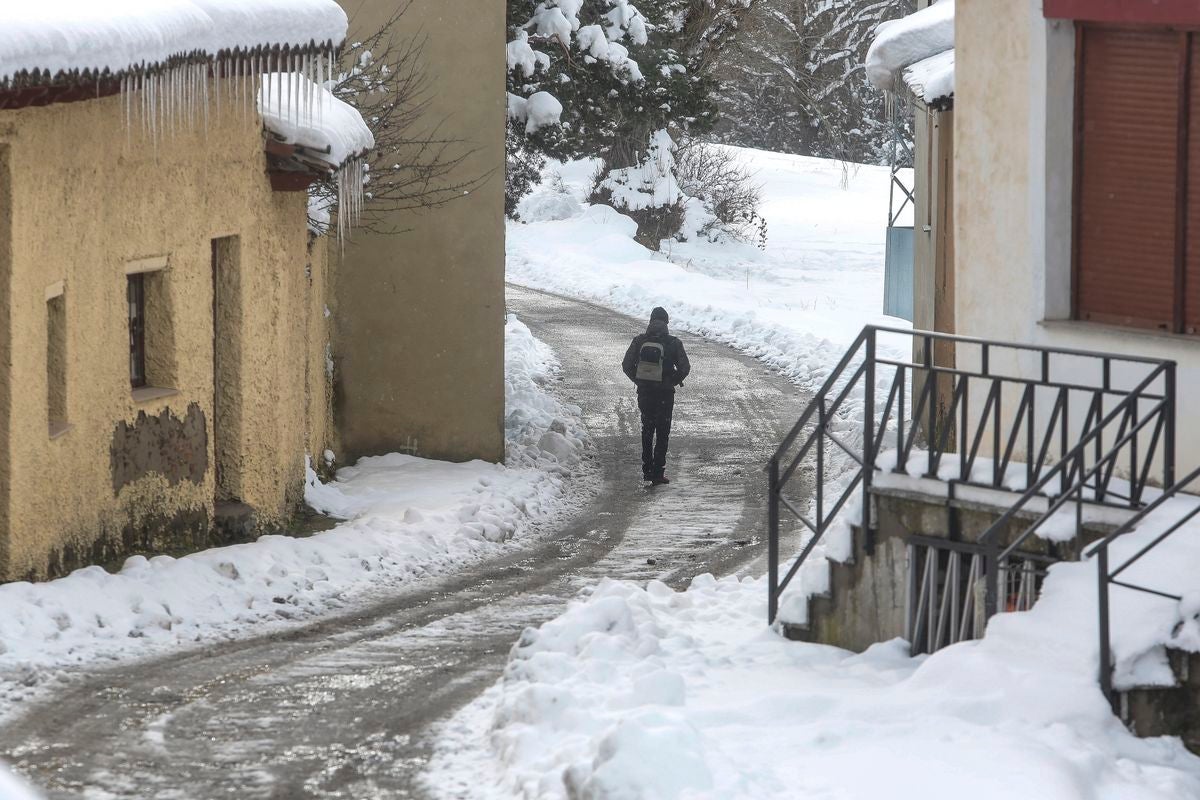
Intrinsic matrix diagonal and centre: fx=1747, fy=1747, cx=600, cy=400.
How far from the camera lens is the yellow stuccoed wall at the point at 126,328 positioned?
9.75 m

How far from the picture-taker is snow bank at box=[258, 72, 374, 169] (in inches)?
513

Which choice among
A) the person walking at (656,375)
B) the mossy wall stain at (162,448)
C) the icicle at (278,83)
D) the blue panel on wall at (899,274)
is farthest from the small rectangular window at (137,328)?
the blue panel on wall at (899,274)

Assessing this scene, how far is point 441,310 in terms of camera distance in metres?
17.8

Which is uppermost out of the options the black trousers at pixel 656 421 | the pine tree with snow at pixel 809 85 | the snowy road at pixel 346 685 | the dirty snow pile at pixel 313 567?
the pine tree with snow at pixel 809 85

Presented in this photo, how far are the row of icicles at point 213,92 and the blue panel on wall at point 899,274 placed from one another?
7612mm

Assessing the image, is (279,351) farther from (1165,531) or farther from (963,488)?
(1165,531)

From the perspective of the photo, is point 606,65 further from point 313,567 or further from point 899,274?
point 313,567

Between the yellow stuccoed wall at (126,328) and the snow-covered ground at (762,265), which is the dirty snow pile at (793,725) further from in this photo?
the snow-covered ground at (762,265)

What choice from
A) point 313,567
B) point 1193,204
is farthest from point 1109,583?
point 313,567

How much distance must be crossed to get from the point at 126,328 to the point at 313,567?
200 centimetres

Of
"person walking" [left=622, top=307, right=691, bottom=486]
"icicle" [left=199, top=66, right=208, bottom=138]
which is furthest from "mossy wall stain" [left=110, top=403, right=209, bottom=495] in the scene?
"person walking" [left=622, top=307, right=691, bottom=486]

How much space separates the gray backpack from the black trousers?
21 cm

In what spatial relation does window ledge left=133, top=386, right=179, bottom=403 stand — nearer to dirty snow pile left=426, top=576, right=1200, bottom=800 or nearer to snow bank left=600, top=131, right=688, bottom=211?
dirty snow pile left=426, top=576, right=1200, bottom=800

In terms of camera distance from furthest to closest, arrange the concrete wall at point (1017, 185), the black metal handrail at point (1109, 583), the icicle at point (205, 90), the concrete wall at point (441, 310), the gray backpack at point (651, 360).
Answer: the concrete wall at point (441, 310) → the gray backpack at point (651, 360) → the icicle at point (205, 90) → the concrete wall at point (1017, 185) → the black metal handrail at point (1109, 583)
